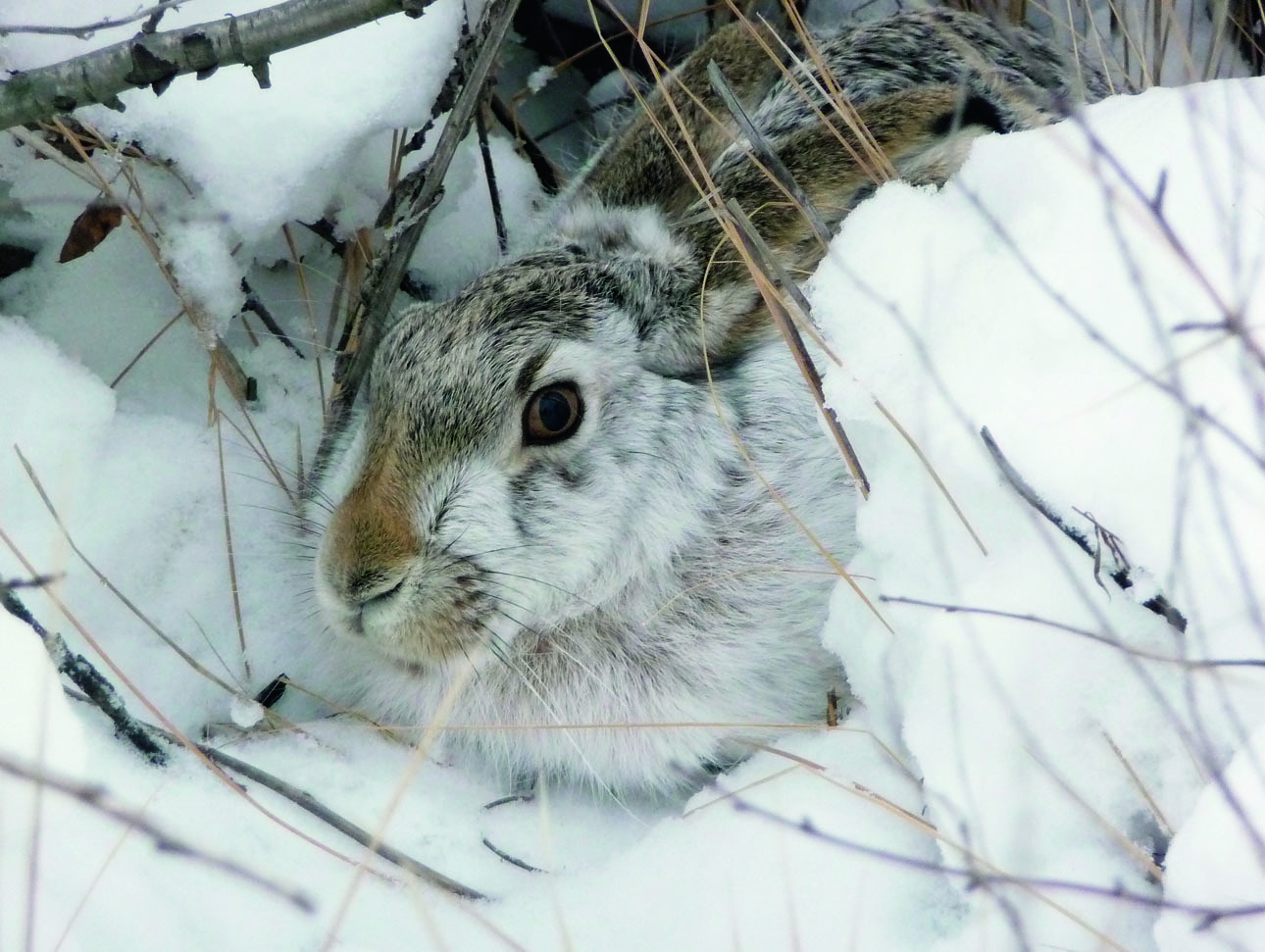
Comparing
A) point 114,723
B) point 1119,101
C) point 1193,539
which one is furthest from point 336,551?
point 1119,101

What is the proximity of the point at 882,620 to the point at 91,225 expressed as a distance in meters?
1.73

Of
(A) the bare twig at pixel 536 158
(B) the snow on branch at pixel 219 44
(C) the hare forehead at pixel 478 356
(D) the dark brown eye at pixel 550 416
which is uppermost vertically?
(B) the snow on branch at pixel 219 44

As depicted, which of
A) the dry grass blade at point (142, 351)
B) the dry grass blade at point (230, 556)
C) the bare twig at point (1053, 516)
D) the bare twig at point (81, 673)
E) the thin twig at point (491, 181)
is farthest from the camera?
the thin twig at point (491, 181)

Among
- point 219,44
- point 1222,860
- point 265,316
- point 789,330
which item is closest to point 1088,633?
point 1222,860

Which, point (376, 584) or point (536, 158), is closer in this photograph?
point (376, 584)

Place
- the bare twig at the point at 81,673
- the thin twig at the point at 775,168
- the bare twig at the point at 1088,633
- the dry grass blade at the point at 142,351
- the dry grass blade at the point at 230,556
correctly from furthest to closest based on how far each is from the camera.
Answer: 1. the dry grass blade at the point at 142,351
2. the dry grass blade at the point at 230,556
3. the thin twig at the point at 775,168
4. the bare twig at the point at 81,673
5. the bare twig at the point at 1088,633

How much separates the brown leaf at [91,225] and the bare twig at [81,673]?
0.85 m

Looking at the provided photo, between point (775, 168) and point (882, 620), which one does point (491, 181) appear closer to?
point (775, 168)

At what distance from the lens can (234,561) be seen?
8.77 ft

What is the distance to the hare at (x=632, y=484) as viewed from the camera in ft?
7.26

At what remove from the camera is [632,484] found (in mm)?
2324

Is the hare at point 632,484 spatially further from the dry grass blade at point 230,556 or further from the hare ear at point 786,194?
the dry grass blade at point 230,556

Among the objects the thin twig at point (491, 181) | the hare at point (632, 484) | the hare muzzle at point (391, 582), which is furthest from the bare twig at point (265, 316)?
the hare muzzle at point (391, 582)

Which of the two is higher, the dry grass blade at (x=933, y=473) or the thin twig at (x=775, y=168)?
the thin twig at (x=775, y=168)
